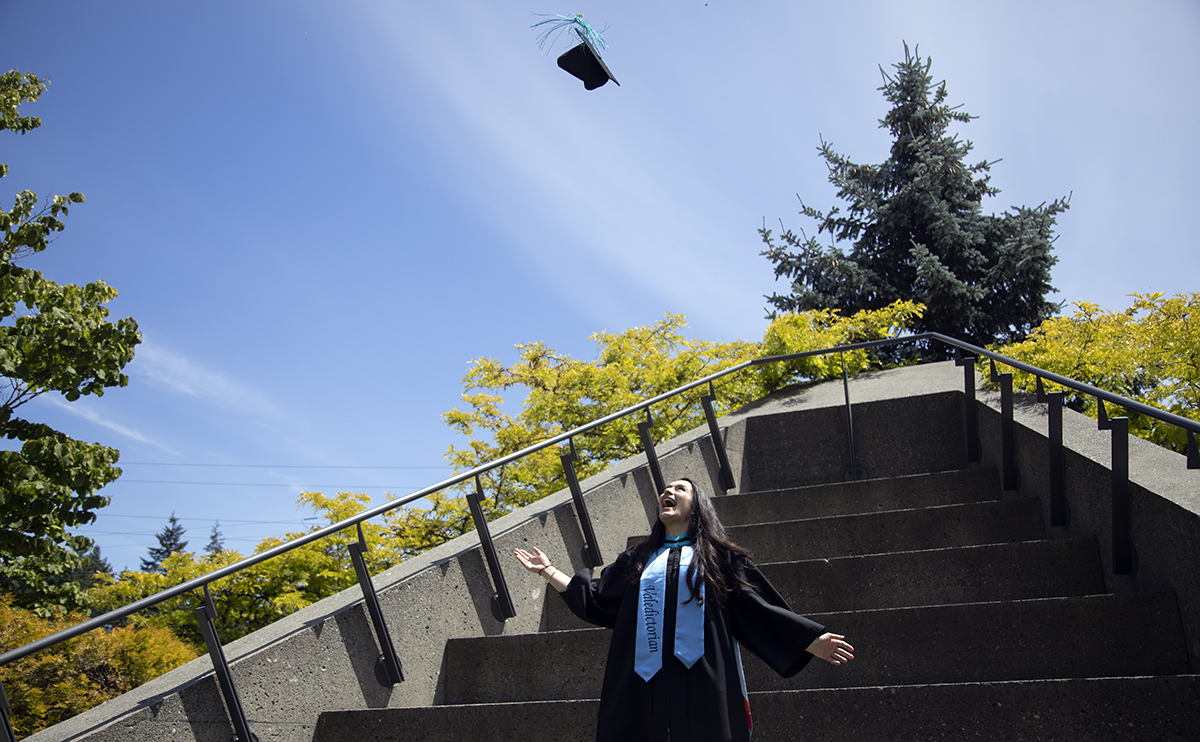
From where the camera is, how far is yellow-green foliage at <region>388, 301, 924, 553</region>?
9617 millimetres

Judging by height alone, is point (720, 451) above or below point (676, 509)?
below

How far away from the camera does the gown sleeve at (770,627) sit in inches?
107

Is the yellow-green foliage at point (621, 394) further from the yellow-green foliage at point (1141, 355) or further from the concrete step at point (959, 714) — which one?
the concrete step at point (959, 714)

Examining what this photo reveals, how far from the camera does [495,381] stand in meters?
13.8

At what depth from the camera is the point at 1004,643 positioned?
11.1 feet

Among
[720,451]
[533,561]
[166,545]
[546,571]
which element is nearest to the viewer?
[546,571]

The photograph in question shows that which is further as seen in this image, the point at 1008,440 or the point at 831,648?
the point at 1008,440

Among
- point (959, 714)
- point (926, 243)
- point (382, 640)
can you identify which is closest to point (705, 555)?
point (959, 714)

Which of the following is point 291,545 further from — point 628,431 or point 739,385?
point 739,385

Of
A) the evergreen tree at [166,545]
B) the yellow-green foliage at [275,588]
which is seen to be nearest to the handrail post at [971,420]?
the yellow-green foliage at [275,588]

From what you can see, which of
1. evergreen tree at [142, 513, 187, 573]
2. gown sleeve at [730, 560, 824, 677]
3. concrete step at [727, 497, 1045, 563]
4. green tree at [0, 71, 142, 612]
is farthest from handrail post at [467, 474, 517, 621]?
evergreen tree at [142, 513, 187, 573]

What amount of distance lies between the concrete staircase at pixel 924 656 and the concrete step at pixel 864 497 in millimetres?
738

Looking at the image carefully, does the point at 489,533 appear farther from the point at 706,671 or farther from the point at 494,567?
the point at 706,671

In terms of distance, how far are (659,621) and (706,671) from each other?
24 cm
